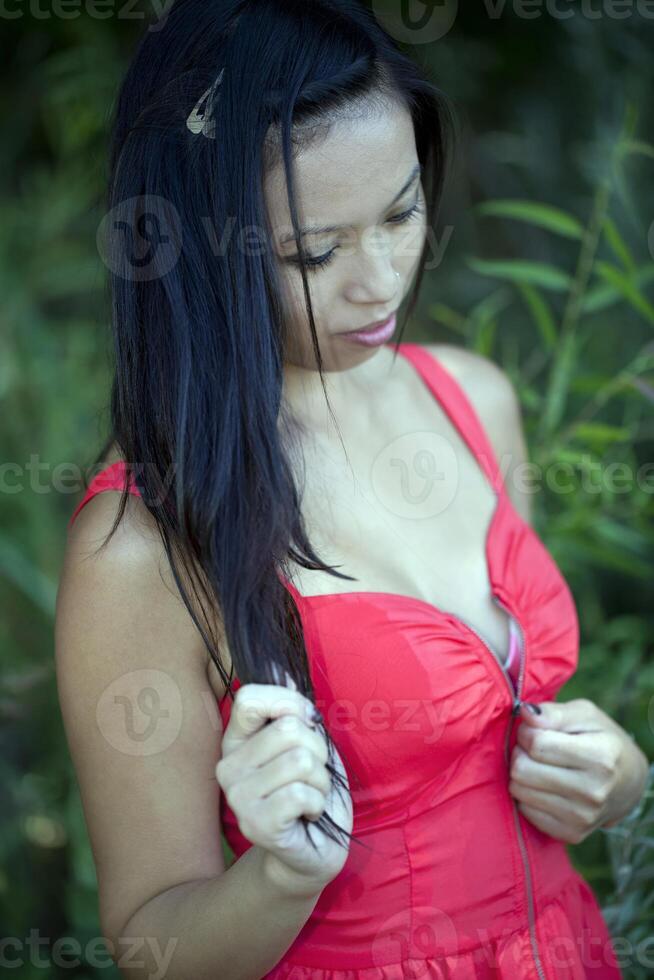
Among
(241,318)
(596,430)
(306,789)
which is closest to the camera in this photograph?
(306,789)

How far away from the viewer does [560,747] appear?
38.0 inches

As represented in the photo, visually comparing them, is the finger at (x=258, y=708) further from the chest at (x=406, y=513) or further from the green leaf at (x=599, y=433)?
the green leaf at (x=599, y=433)

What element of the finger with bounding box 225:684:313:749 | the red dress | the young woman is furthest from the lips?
the finger with bounding box 225:684:313:749

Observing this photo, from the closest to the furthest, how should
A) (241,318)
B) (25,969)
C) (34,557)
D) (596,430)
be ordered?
(241,318) < (596,430) < (25,969) < (34,557)

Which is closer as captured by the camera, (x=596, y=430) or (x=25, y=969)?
(x=596, y=430)

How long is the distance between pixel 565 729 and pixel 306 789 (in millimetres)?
377

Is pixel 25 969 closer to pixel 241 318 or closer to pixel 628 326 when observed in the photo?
pixel 241 318

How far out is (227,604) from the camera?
0.79 meters

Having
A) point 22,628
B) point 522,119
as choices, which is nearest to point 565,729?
point 22,628

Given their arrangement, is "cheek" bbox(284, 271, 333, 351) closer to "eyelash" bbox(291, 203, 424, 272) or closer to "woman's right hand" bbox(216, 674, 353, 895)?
"eyelash" bbox(291, 203, 424, 272)

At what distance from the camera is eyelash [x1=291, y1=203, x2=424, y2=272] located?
844mm

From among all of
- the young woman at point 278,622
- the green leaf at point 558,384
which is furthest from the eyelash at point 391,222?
the green leaf at point 558,384

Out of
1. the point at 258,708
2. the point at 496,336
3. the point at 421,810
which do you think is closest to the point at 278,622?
the point at 258,708

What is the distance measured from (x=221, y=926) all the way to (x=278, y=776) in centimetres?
20
